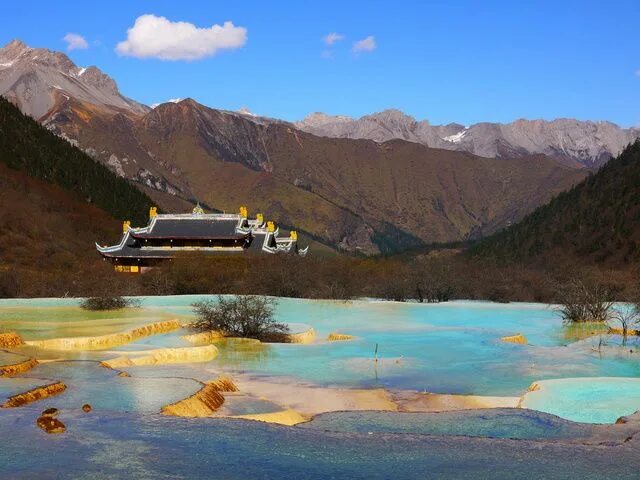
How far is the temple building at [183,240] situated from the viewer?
70.8 m

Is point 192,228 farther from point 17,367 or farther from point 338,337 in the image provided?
point 17,367

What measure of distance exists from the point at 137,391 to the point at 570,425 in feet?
26.1

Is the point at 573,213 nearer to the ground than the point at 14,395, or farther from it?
farther from it

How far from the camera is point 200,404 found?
47.8ft

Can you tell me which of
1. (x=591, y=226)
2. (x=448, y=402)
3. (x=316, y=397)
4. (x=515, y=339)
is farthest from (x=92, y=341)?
(x=591, y=226)

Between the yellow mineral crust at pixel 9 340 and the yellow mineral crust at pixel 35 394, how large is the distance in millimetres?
7354

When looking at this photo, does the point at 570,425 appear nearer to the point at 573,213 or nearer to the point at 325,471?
the point at 325,471

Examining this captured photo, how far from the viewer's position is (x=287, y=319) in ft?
119

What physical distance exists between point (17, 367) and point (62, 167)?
107 metres

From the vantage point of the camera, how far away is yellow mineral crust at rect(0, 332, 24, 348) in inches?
880

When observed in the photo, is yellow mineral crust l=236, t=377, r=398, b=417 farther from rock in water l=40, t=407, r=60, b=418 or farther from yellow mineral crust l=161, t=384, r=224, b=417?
rock in water l=40, t=407, r=60, b=418

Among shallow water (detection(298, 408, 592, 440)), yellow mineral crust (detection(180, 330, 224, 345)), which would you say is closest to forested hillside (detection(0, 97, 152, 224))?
yellow mineral crust (detection(180, 330, 224, 345))

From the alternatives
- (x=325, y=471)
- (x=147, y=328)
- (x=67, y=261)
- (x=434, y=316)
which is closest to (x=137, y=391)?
(x=325, y=471)

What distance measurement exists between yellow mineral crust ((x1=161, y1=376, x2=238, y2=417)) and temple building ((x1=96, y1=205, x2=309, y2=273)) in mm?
53439
